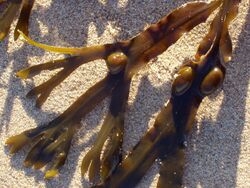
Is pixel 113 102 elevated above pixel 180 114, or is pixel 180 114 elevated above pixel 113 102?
pixel 113 102

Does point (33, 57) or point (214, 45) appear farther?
point (33, 57)

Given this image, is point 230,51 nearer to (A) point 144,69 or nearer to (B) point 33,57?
(A) point 144,69

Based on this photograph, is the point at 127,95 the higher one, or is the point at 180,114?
the point at 127,95

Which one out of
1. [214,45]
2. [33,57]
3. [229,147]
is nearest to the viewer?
[214,45]

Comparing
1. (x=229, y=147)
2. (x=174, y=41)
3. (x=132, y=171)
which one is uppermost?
(x=174, y=41)

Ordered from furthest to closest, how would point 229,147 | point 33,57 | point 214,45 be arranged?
point 33,57 → point 229,147 → point 214,45

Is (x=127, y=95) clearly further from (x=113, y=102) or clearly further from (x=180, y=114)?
(x=180, y=114)

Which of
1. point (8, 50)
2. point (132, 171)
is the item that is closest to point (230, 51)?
point (132, 171)

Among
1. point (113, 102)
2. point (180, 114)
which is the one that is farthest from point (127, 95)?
point (180, 114)
